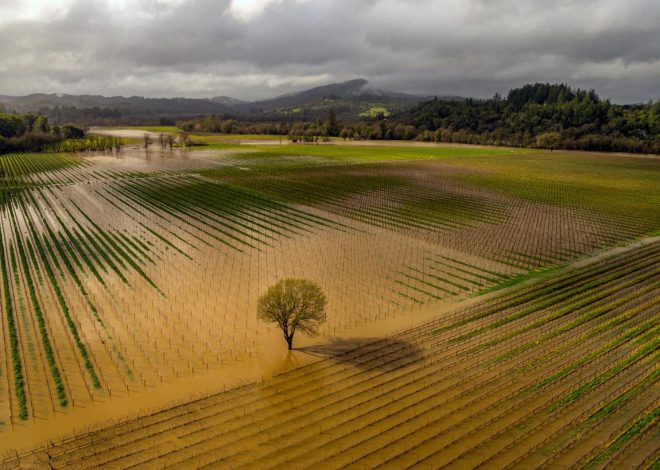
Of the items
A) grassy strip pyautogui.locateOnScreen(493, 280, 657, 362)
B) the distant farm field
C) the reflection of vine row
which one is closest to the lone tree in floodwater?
the distant farm field

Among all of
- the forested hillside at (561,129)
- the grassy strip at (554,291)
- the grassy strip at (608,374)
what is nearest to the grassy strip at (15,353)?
the grassy strip at (554,291)

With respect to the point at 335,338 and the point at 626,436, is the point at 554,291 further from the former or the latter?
the point at 335,338

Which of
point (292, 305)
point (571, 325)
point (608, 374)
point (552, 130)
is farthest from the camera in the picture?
point (552, 130)

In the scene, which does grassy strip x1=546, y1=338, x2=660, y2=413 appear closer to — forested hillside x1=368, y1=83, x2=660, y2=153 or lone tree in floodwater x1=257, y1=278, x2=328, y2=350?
lone tree in floodwater x1=257, y1=278, x2=328, y2=350

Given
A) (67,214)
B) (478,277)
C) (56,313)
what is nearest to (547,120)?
(478,277)

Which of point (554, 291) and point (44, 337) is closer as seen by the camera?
point (44, 337)

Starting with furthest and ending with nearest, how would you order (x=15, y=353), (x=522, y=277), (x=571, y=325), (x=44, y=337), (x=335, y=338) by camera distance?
(x=522, y=277) < (x=571, y=325) < (x=335, y=338) < (x=44, y=337) < (x=15, y=353)

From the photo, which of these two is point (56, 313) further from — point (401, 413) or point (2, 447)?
point (401, 413)

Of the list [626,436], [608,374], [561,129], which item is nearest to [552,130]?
[561,129]
